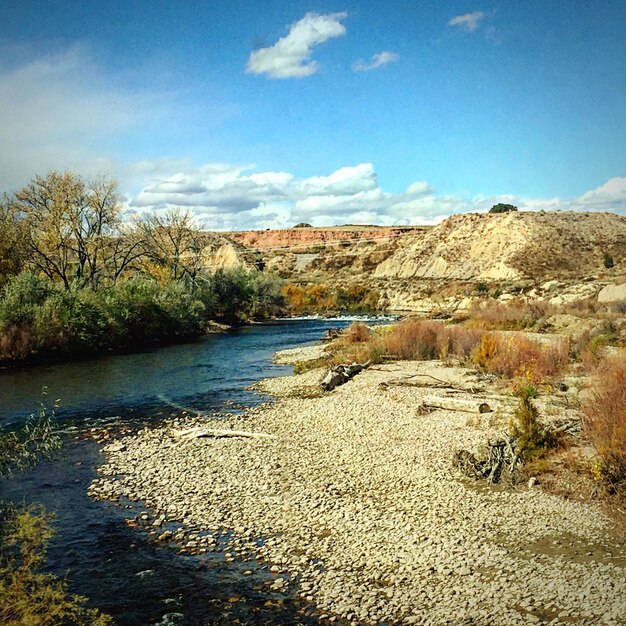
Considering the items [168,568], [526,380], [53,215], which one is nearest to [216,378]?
[526,380]

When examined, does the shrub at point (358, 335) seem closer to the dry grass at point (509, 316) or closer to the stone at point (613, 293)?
the dry grass at point (509, 316)

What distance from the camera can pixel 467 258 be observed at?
7606 cm

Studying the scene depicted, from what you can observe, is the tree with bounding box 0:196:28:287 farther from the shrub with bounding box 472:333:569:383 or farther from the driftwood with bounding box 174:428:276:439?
the shrub with bounding box 472:333:569:383

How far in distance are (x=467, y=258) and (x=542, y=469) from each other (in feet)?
224

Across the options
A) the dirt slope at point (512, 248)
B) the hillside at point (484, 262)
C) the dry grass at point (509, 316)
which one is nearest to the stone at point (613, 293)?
the dry grass at point (509, 316)

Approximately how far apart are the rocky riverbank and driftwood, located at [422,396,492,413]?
0.27 metres

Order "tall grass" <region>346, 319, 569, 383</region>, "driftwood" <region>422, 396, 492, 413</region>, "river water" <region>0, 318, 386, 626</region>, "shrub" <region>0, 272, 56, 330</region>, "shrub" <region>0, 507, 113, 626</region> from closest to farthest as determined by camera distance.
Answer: "shrub" <region>0, 507, 113, 626</region>
"river water" <region>0, 318, 386, 626</region>
"driftwood" <region>422, 396, 492, 413</region>
"tall grass" <region>346, 319, 569, 383</region>
"shrub" <region>0, 272, 56, 330</region>

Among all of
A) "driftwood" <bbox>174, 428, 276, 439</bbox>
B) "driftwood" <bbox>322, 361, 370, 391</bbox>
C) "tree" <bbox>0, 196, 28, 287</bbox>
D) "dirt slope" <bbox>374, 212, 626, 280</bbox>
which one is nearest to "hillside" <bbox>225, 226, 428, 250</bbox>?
"dirt slope" <bbox>374, 212, 626, 280</bbox>

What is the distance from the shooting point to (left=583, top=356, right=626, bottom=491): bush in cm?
921

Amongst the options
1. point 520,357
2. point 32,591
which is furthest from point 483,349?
point 32,591

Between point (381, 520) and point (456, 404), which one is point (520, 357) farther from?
point (381, 520)

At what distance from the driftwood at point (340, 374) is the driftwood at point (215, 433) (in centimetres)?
591

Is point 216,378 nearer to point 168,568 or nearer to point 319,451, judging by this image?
point 319,451

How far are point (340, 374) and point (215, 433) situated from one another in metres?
7.43
